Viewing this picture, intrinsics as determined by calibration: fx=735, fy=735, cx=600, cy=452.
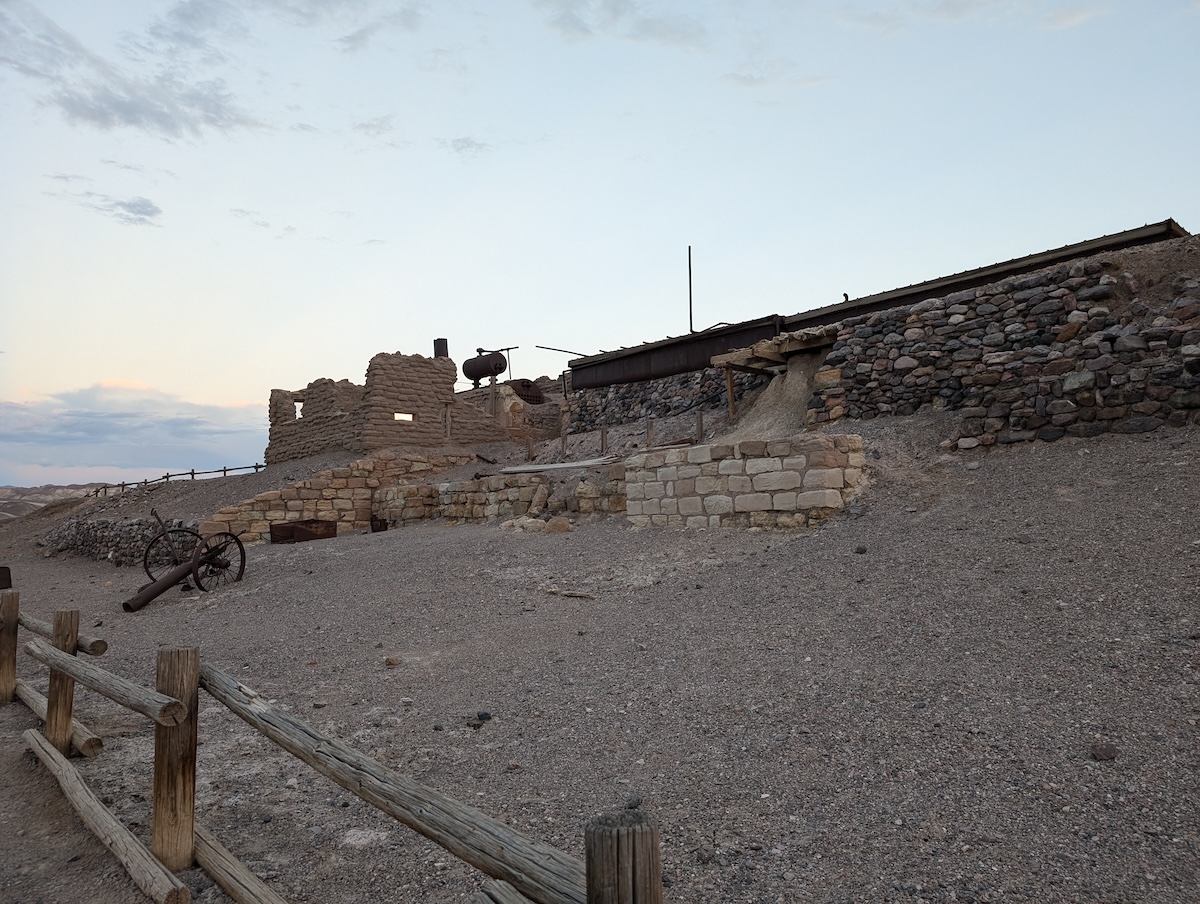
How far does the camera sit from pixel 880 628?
6020 mm

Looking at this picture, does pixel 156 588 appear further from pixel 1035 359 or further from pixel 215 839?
pixel 1035 359

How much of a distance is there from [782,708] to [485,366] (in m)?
24.5

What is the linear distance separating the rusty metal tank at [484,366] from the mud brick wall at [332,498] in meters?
8.66

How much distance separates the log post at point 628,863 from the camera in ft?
5.32

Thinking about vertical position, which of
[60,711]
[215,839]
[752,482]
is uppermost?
[752,482]

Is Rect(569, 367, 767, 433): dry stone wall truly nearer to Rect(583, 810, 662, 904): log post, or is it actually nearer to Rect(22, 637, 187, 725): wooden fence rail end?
Rect(22, 637, 187, 725): wooden fence rail end

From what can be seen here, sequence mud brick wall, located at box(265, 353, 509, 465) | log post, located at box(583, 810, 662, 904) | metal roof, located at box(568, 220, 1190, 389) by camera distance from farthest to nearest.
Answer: mud brick wall, located at box(265, 353, 509, 465)
metal roof, located at box(568, 220, 1190, 389)
log post, located at box(583, 810, 662, 904)

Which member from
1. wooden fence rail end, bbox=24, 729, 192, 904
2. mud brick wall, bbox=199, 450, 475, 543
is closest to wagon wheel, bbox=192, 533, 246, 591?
mud brick wall, bbox=199, 450, 475, 543

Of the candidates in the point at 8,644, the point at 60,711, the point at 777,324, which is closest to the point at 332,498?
the point at 777,324

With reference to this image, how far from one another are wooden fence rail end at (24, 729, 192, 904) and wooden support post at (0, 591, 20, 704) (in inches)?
79.0

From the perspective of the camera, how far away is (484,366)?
28.3m

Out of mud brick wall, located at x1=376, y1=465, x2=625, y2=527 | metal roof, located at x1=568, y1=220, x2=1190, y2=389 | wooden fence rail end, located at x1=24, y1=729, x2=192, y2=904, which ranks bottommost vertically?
wooden fence rail end, located at x1=24, y1=729, x2=192, y2=904

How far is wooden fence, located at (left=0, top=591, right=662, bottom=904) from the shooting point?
5.40 ft

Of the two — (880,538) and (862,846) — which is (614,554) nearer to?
(880,538)
